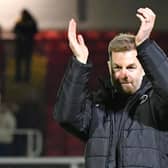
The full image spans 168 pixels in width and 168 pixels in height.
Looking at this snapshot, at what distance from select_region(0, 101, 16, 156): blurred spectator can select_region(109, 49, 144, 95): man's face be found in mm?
5050

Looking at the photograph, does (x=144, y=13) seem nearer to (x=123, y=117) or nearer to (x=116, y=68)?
(x=116, y=68)

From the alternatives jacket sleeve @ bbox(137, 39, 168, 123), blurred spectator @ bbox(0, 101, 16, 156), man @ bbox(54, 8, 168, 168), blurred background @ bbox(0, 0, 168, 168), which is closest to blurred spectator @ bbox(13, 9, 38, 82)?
blurred background @ bbox(0, 0, 168, 168)

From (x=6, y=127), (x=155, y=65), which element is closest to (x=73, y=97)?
(x=155, y=65)

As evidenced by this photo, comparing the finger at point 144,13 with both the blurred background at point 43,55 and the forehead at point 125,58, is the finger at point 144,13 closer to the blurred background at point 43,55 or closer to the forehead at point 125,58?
the forehead at point 125,58

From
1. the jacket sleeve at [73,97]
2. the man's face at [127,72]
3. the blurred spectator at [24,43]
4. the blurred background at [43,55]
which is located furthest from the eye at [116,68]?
the blurred spectator at [24,43]

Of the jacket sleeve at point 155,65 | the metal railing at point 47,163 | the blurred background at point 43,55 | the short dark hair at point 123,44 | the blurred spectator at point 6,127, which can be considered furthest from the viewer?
the blurred background at point 43,55

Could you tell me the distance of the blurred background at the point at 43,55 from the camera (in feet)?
25.2

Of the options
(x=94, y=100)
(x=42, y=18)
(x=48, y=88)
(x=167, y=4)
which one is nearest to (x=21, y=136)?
(x=48, y=88)

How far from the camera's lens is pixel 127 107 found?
2.41 meters

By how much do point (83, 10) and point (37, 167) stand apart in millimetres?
4651

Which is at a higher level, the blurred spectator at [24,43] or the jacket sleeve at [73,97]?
the blurred spectator at [24,43]

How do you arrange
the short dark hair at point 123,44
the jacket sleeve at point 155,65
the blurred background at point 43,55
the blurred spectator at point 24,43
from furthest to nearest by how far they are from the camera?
1. the blurred spectator at point 24,43
2. the blurred background at point 43,55
3. the short dark hair at point 123,44
4. the jacket sleeve at point 155,65

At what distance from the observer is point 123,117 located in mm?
2395

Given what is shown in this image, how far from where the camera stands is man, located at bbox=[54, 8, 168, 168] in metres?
2.30
